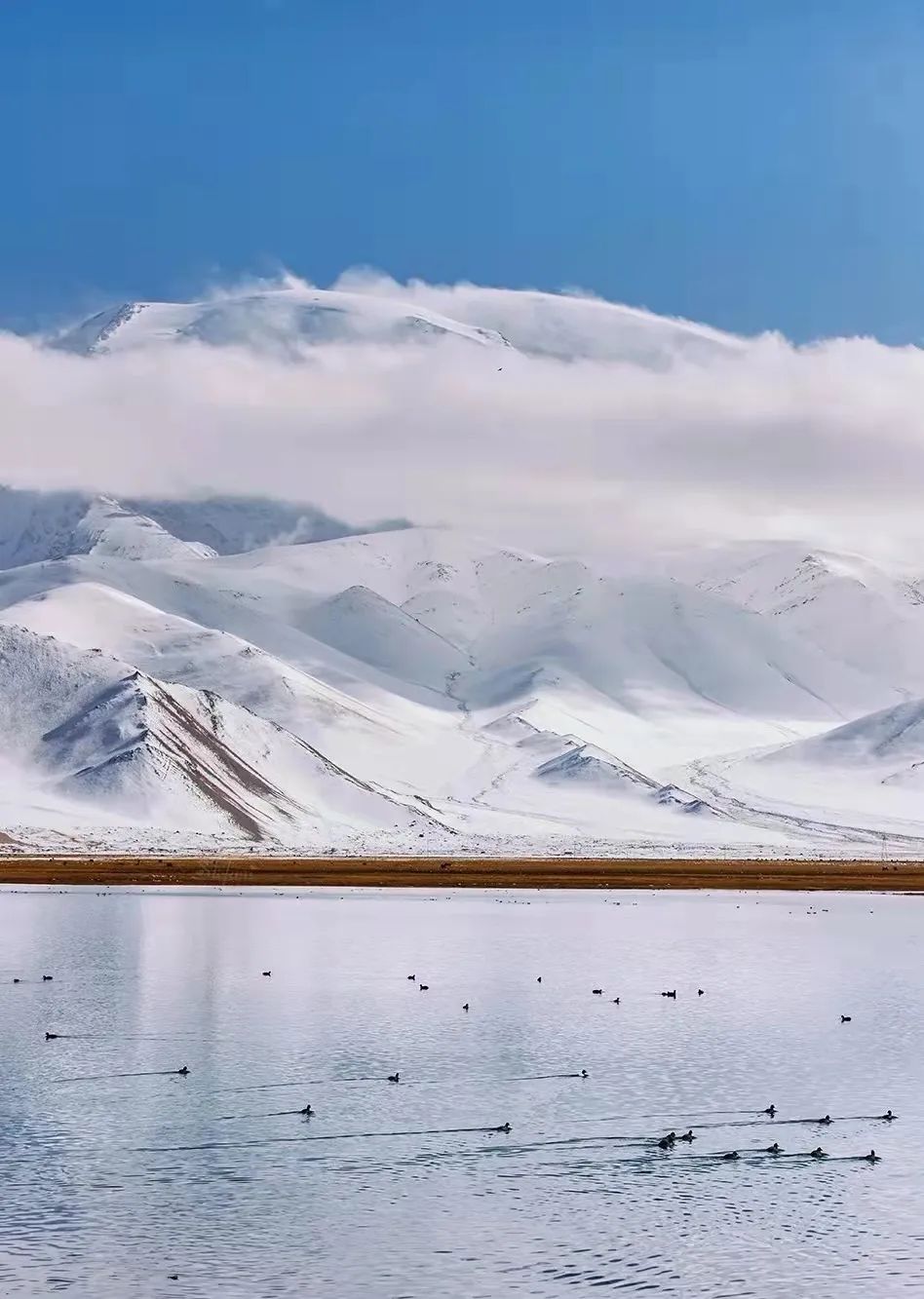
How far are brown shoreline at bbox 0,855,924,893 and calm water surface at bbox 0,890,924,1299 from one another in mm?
68980

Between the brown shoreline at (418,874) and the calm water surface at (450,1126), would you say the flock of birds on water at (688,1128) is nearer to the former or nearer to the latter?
the calm water surface at (450,1126)

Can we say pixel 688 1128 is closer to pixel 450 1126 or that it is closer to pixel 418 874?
pixel 450 1126

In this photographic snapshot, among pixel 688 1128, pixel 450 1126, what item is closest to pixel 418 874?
pixel 450 1126

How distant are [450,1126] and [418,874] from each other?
12713 centimetres

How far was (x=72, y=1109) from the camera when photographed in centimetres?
4328

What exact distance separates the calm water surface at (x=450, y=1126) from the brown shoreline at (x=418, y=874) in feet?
226

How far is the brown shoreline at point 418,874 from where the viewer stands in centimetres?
14950

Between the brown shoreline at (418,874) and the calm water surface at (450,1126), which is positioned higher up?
the brown shoreline at (418,874)

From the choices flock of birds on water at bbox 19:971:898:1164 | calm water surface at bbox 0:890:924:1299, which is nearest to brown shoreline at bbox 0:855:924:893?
calm water surface at bbox 0:890:924:1299

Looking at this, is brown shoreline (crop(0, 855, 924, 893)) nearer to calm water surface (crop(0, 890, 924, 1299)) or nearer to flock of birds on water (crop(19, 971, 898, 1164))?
calm water surface (crop(0, 890, 924, 1299))

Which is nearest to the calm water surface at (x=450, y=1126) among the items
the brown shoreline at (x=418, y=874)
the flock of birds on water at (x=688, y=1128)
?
the flock of birds on water at (x=688, y=1128)

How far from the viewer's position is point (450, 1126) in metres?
42.2

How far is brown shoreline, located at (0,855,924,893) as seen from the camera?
149500 millimetres

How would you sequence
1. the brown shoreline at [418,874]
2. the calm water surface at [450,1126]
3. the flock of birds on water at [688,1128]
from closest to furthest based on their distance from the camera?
the calm water surface at [450,1126], the flock of birds on water at [688,1128], the brown shoreline at [418,874]
